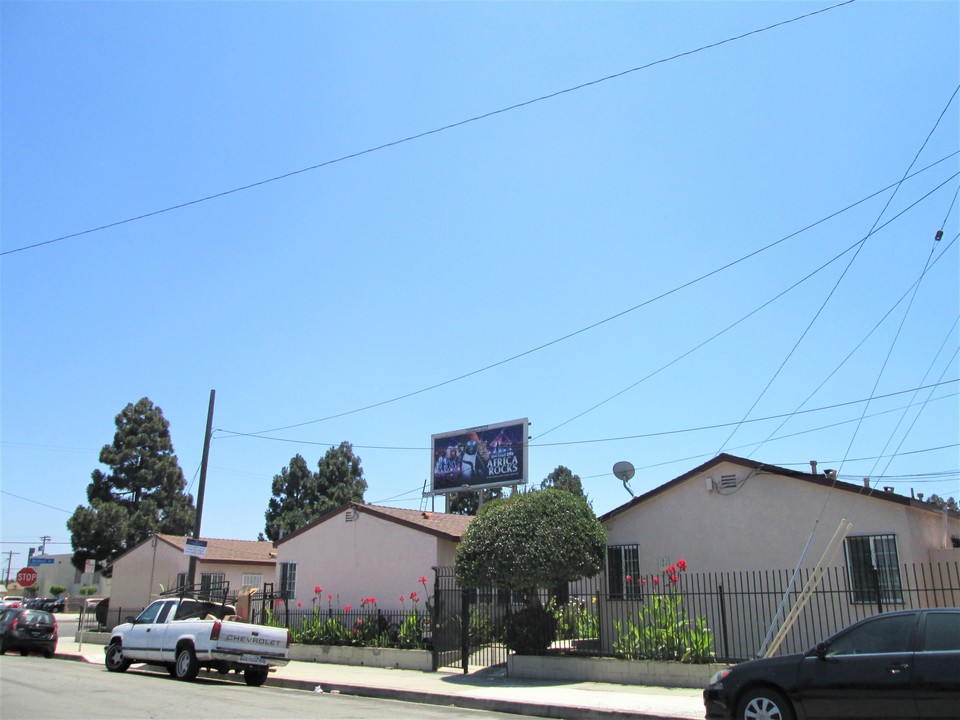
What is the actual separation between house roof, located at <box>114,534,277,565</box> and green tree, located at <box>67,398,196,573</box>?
15.2 meters

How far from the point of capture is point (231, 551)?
34219 millimetres

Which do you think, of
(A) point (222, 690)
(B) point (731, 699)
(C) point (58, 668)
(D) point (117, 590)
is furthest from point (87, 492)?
(B) point (731, 699)

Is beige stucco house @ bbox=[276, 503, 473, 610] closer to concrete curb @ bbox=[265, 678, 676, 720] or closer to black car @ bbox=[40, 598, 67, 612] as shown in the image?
concrete curb @ bbox=[265, 678, 676, 720]

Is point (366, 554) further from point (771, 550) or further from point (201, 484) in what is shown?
point (771, 550)

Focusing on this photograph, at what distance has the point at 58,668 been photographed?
1886cm

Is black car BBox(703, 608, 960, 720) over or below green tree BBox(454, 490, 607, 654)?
below

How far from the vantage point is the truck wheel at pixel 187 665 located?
16.1 m

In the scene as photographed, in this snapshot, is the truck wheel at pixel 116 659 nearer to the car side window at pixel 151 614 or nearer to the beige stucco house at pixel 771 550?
the car side window at pixel 151 614

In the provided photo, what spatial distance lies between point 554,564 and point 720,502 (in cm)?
432

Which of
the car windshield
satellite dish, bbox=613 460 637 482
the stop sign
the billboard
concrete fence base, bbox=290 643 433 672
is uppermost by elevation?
the billboard

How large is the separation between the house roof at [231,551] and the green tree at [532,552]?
18.4m

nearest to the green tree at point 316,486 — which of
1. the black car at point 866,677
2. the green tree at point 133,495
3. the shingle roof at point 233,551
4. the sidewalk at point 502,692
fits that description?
the green tree at point 133,495

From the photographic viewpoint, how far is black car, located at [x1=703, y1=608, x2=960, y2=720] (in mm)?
7824

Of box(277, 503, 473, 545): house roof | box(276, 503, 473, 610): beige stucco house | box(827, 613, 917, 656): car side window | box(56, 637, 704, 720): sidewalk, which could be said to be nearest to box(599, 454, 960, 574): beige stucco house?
box(56, 637, 704, 720): sidewalk
